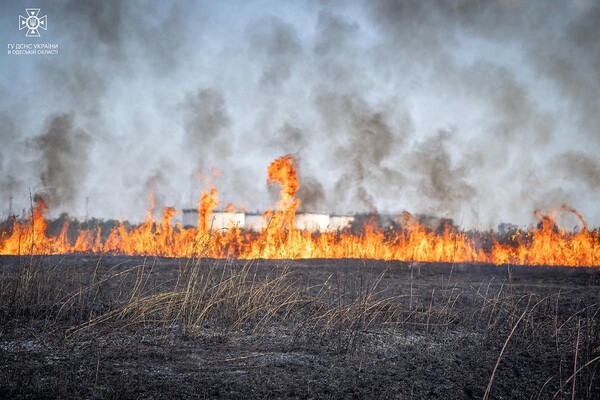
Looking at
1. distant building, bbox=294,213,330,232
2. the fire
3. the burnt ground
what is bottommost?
the burnt ground

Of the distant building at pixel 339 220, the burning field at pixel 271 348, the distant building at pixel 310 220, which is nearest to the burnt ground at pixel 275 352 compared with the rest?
the burning field at pixel 271 348

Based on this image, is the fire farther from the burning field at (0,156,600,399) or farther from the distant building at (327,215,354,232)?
the distant building at (327,215,354,232)

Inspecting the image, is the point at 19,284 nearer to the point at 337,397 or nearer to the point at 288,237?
the point at 337,397

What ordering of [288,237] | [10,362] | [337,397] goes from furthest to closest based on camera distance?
[288,237] → [10,362] → [337,397]

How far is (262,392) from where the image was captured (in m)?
4.14

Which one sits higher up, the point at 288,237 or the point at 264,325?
the point at 288,237

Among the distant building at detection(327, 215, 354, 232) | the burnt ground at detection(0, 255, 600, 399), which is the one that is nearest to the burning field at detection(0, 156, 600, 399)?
the burnt ground at detection(0, 255, 600, 399)

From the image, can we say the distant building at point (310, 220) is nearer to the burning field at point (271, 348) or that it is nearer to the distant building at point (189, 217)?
the distant building at point (189, 217)

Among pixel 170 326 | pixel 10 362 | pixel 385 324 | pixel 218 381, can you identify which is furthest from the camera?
pixel 385 324

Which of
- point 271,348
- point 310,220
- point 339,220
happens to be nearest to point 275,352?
point 271,348

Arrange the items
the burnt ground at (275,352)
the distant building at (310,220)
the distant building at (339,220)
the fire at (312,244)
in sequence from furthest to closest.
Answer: the distant building at (339,220) → the distant building at (310,220) → the fire at (312,244) → the burnt ground at (275,352)

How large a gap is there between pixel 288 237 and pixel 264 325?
1143 cm

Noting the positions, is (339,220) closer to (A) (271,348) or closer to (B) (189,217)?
(B) (189,217)

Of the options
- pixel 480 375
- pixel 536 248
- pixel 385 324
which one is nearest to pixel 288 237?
pixel 536 248
